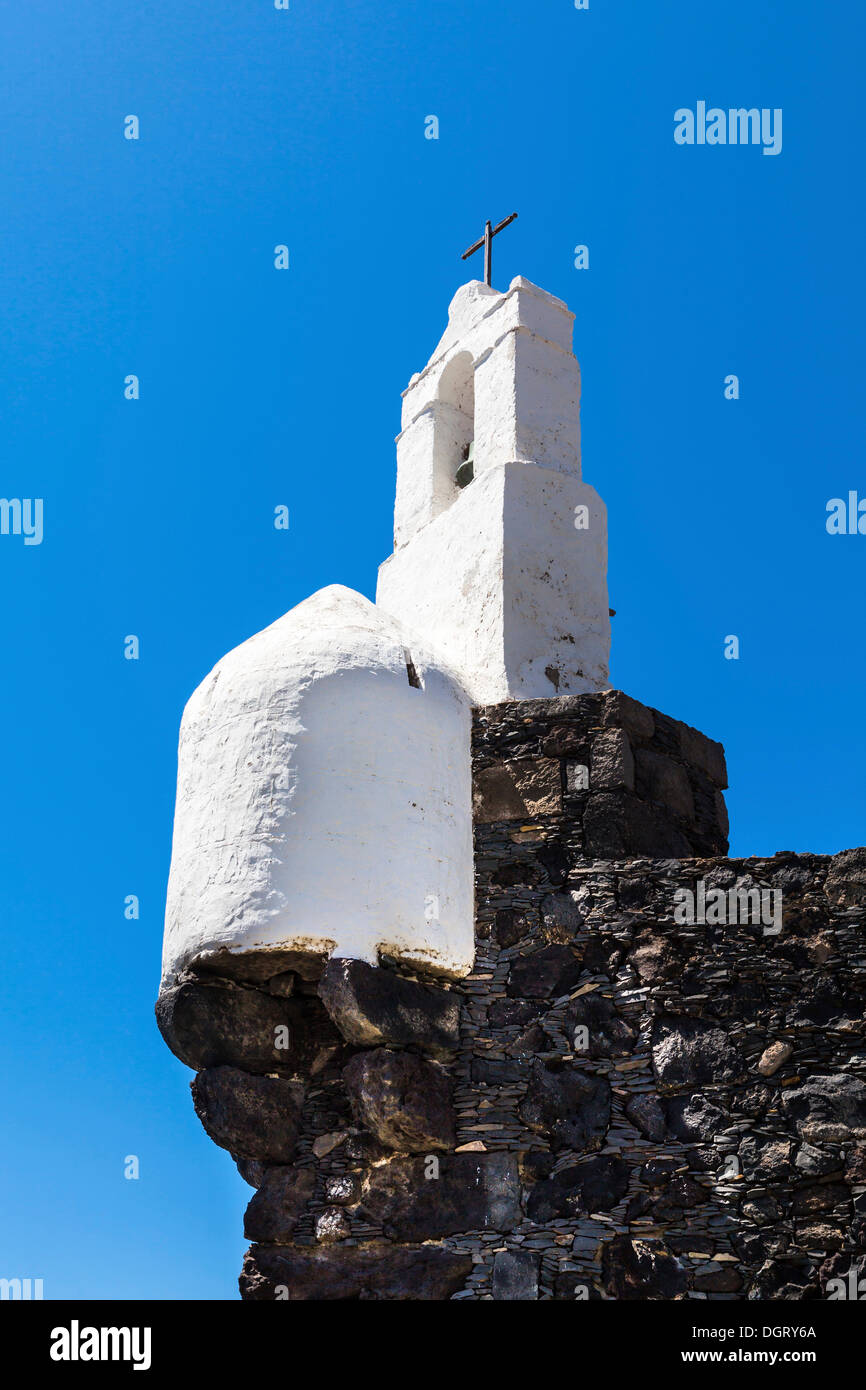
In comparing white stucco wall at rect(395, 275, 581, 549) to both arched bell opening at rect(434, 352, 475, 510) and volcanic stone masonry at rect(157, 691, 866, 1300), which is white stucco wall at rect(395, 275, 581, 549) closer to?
arched bell opening at rect(434, 352, 475, 510)

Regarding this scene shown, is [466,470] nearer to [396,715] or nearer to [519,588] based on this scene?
[519,588]

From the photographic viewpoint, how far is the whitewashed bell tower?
11.1 meters

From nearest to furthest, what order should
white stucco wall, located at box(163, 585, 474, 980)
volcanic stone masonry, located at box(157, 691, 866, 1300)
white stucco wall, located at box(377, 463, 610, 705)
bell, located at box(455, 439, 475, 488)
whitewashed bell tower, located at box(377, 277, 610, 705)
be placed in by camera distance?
volcanic stone masonry, located at box(157, 691, 866, 1300) < white stucco wall, located at box(163, 585, 474, 980) < white stucco wall, located at box(377, 463, 610, 705) < whitewashed bell tower, located at box(377, 277, 610, 705) < bell, located at box(455, 439, 475, 488)

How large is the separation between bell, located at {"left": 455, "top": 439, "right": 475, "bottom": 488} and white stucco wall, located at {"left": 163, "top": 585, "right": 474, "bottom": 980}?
3.08 metres

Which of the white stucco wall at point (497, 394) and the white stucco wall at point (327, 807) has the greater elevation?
the white stucco wall at point (497, 394)

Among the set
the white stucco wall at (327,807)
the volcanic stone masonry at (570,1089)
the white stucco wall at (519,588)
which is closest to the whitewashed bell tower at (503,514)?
the white stucco wall at (519,588)

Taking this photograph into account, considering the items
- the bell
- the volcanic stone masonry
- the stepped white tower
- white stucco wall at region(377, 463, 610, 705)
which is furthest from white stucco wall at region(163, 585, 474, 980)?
the bell

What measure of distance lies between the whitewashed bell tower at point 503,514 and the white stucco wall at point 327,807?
37.2 inches

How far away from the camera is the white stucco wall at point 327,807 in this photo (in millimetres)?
9305

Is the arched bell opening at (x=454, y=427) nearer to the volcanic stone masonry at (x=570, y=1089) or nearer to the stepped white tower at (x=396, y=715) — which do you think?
the stepped white tower at (x=396, y=715)

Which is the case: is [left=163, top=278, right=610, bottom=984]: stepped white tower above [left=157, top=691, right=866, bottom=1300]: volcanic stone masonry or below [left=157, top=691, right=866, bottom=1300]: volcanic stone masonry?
above

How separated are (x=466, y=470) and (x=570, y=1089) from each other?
20.1 feet

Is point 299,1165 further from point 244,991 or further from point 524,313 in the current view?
point 524,313

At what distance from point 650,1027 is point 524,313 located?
258 inches
